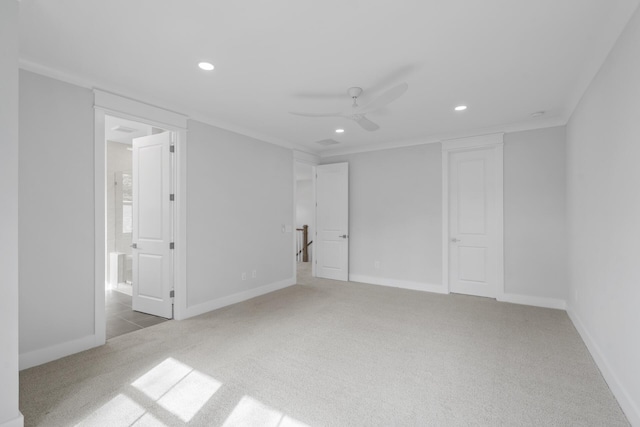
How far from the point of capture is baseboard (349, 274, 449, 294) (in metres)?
5.21

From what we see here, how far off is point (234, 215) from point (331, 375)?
9.12ft

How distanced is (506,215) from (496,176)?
1.99ft

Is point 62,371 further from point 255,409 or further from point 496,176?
point 496,176

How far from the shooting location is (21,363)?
Result: 2.60m

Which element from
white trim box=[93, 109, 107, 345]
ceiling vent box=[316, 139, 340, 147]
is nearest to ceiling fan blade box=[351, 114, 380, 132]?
ceiling vent box=[316, 139, 340, 147]

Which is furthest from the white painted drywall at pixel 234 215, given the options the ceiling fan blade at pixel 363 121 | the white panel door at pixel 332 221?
the ceiling fan blade at pixel 363 121

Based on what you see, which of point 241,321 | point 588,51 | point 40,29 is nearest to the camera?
point 40,29

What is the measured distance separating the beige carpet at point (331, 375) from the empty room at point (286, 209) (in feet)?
0.08

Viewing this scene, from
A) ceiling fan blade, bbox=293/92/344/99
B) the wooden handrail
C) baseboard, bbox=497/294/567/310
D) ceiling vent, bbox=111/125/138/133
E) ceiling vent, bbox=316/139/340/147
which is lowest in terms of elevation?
baseboard, bbox=497/294/567/310

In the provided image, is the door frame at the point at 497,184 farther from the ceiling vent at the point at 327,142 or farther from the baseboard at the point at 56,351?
the baseboard at the point at 56,351

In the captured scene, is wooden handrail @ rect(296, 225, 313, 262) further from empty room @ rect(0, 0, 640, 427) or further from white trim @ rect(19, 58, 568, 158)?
empty room @ rect(0, 0, 640, 427)

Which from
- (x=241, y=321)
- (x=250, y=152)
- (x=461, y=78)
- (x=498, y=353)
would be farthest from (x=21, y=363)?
(x=461, y=78)

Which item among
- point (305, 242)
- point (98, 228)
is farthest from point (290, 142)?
point (305, 242)

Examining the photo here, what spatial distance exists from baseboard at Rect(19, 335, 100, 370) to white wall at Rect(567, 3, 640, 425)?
4.29m
